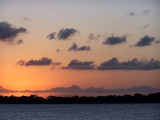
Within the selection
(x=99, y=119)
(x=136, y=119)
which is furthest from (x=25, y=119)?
(x=136, y=119)

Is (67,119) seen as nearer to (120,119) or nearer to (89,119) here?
(89,119)

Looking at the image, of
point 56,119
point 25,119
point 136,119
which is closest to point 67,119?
point 56,119

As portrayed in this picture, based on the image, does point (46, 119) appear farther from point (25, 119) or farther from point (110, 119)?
point (110, 119)

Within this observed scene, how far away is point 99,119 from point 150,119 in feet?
45.5

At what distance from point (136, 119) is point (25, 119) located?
100ft

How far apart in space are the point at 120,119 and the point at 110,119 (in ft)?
8.89

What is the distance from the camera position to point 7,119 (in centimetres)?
10831

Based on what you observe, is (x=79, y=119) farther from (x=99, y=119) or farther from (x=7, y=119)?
(x=7, y=119)

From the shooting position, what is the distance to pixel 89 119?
105625mm

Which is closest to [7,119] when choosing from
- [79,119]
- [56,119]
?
[56,119]

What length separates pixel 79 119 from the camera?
105 m

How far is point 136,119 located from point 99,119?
10.1 m

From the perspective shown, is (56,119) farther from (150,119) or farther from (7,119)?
(150,119)

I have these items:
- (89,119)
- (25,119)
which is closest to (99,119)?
(89,119)
